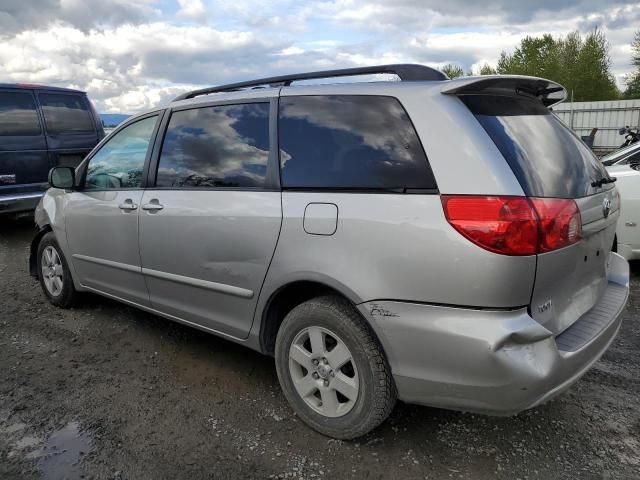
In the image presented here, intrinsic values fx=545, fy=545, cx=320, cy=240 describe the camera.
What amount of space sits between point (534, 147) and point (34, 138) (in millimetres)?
7496

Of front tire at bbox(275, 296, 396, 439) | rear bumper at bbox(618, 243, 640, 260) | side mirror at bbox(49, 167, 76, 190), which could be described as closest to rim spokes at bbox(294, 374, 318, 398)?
front tire at bbox(275, 296, 396, 439)

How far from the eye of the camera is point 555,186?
7.63 feet

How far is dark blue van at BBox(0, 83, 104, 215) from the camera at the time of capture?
7527mm

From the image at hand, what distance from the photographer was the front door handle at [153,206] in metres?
3.39

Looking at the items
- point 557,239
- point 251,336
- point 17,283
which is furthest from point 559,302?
point 17,283

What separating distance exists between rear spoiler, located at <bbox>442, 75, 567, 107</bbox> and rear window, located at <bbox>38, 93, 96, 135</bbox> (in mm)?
7357

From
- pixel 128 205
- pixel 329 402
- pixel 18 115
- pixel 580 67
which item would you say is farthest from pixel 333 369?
pixel 580 67

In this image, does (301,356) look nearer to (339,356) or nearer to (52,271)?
(339,356)

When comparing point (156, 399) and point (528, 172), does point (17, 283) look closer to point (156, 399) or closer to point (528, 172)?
point (156, 399)

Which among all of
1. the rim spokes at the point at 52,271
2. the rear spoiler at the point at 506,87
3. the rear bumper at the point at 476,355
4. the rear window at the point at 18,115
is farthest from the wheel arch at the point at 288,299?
the rear window at the point at 18,115

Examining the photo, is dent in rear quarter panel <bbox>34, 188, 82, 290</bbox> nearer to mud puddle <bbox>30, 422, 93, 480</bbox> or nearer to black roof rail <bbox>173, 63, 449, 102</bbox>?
mud puddle <bbox>30, 422, 93, 480</bbox>

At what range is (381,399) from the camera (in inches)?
96.6

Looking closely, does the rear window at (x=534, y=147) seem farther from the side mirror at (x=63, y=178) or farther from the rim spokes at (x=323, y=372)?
the side mirror at (x=63, y=178)

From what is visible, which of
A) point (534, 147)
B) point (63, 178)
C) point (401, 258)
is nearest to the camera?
point (401, 258)
